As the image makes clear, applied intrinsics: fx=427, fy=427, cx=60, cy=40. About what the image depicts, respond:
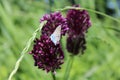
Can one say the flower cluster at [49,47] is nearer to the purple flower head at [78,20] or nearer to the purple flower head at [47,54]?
the purple flower head at [47,54]

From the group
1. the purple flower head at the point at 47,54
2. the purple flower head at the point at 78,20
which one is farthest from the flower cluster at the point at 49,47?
the purple flower head at the point at 78,20

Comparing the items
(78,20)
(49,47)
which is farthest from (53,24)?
(78,20)

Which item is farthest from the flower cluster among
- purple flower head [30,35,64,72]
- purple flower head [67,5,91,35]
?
purple flower head [67,5,91,35]

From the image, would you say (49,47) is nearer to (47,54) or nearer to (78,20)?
(47,54)

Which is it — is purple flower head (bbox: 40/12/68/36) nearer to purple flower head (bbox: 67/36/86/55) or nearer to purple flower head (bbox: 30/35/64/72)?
purple flower head (bbox: 30/35/64/72)

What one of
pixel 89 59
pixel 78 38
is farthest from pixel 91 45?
pixel 78 38

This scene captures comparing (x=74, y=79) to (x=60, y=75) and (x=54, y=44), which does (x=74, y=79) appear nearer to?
(x=60, y=75)

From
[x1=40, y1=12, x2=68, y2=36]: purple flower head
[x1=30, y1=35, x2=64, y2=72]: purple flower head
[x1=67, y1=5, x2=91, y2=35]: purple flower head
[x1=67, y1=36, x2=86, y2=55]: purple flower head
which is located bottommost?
[x1=30, y1=35, x2=64, y2=72]: purple flower head
